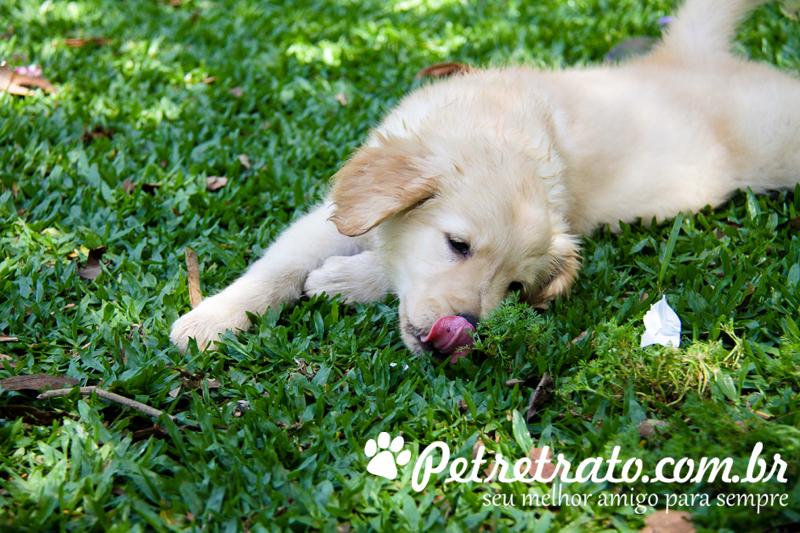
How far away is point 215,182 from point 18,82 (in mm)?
1811

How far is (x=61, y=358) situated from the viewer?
7.24ft

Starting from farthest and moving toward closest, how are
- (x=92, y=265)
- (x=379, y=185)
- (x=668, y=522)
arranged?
(x=92, y=265) → (x=379, y=185) → (x=668, y=522)

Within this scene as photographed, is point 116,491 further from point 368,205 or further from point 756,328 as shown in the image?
point 756,328

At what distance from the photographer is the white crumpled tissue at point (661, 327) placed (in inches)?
84.6

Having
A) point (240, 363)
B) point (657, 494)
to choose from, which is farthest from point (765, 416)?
point (240, 363)

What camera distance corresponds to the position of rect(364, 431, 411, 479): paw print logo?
178 centimetres

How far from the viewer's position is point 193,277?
261cm

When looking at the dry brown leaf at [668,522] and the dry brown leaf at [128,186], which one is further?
the dry brown leaf at [128,186]

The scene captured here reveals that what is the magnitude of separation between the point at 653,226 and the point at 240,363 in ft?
7.30

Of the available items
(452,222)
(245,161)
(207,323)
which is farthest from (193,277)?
(245,161)

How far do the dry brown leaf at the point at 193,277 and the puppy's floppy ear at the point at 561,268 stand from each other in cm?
149

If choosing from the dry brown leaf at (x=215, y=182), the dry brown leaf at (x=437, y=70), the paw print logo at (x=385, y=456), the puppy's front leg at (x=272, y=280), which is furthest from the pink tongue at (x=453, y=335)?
the dry brown leaf at (x=437, y=70)

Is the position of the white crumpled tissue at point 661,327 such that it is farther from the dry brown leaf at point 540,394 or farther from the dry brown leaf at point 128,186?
the dry brown leaf at point 128,186

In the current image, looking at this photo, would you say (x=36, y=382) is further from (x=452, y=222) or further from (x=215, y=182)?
(x=215, y=182)
